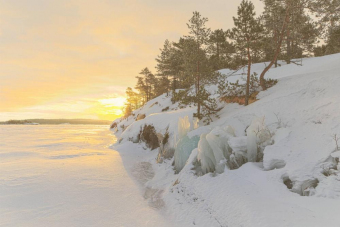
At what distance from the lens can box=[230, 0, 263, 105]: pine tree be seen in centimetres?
1164

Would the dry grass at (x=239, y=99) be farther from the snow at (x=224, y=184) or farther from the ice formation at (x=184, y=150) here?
the ice formation at (x=184, y=150)

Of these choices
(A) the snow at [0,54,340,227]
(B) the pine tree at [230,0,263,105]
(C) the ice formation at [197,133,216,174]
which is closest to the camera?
(A) the snow at [0,54,340,227]

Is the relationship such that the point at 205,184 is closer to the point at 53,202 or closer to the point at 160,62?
the point at 53,202

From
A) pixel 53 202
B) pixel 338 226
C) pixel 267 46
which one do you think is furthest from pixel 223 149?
pixel 267 46

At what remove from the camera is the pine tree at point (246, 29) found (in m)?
11.6

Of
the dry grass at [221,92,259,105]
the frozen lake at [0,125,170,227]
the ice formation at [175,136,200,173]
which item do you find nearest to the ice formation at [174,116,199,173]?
the ice formation at [175,136,200,173]

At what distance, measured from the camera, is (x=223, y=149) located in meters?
7.59

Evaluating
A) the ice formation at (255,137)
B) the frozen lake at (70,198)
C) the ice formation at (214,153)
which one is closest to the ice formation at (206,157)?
the ice formation at (214,153)

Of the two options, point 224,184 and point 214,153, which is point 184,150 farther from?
point 224,184

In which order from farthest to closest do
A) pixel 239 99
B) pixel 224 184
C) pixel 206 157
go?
pixel 239 99 → pixel 206 157 → pixel 224 184

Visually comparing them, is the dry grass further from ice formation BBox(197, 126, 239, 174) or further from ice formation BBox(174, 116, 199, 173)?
ice formation BBox(197, 126, 239, 174)

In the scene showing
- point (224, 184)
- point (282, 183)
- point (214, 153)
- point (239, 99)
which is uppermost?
point (239, 99)

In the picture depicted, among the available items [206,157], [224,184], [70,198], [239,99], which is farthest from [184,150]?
[239,99]

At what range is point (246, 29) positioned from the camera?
1191 cm
